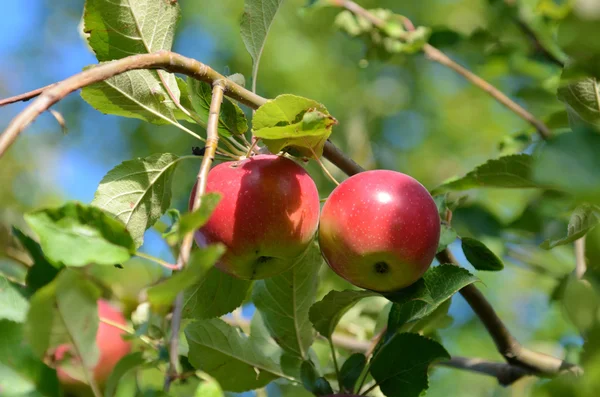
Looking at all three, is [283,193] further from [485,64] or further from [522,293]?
[522,293]

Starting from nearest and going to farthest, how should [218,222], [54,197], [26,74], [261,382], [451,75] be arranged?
[218,222] < [261,382] < [54,197] < [451,75] < [26,74]

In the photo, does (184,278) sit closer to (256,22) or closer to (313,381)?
(313,381)

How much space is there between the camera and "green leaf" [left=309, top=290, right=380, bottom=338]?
89 centimetres

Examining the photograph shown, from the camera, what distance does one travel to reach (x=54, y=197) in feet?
13.0

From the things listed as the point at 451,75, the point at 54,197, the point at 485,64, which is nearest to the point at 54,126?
the point at 54,197

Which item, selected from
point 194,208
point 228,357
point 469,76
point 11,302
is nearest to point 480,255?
point 228,357

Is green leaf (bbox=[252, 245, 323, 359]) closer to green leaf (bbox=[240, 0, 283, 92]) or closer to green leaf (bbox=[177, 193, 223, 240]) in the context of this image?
green leaf (bbox=[240, 0, 283, 92])

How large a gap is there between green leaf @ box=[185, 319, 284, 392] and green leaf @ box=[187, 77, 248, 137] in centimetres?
29

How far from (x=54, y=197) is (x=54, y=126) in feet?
6.97

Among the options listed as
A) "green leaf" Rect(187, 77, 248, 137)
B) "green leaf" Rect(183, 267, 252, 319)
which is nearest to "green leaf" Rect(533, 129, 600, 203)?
"green leaf" Rect(187, 77, 248, 137)

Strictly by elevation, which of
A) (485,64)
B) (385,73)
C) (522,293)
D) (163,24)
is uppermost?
(163,24)

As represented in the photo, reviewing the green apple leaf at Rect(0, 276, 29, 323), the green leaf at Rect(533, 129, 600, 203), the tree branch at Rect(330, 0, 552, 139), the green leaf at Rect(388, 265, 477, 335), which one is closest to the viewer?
the green leaf at Rect(533, 129, 600, 203)

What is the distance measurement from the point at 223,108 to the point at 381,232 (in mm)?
267

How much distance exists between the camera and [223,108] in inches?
34.0
